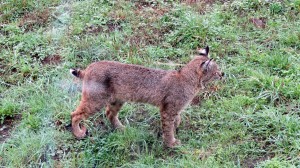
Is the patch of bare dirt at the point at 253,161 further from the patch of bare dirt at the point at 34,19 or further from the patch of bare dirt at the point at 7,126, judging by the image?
the patch of bare dirt at the point at 34,19

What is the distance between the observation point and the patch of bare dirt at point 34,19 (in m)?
8.44

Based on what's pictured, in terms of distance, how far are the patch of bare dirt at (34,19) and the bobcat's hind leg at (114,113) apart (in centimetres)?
287

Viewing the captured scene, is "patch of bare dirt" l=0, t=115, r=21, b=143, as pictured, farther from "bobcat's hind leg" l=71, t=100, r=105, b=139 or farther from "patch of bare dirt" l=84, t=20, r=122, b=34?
"patch of bare dirt" l=84, t=20, r=122, b=34

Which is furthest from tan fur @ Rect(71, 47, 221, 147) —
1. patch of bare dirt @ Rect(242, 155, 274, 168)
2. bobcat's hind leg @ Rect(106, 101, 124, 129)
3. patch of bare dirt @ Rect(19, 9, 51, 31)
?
patch of bare dirt @ Rect(19, 9, 51, 31)

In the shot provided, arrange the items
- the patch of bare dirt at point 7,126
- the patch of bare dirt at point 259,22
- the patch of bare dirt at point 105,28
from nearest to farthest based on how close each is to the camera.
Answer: the patch of bare dirt at point 7,126 → the patch of bare dirt at point 259,22 → the patch of bare dirt at point 105,28

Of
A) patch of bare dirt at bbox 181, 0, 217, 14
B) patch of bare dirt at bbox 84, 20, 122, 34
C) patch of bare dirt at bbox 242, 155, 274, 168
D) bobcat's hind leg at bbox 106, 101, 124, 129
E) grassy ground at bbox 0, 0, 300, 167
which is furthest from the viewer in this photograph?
patch of bare dirt at bbox 181, 0, 217, 14

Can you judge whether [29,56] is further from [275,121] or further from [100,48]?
[275,121]

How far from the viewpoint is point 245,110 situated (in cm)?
620

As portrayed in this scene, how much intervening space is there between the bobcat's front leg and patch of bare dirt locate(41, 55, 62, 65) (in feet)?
7.68

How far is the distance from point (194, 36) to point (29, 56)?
248 cm

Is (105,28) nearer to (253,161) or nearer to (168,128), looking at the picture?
(168,128)

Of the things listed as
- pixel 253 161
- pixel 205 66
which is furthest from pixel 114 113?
pixel 253 161

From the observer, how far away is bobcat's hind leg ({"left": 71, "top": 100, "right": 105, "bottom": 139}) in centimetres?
581

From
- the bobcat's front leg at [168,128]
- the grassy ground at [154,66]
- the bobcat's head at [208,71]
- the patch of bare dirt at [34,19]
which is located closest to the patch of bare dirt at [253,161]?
the grassy ground at [154,66]
